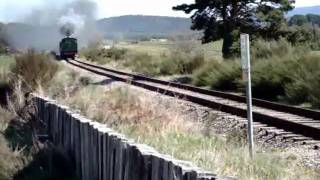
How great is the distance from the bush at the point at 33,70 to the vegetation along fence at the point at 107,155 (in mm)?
8214

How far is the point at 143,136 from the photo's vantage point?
10.0 metres

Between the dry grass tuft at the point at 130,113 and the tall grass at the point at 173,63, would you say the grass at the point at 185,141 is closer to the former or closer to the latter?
the dry grass tuft at the point at 130,113

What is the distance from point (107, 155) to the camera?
8883 millimetres

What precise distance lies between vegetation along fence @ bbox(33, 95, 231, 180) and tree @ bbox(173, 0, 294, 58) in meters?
27.4

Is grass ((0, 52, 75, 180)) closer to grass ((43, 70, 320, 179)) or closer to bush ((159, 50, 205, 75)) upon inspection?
grass ((43, 70, 320, 179))

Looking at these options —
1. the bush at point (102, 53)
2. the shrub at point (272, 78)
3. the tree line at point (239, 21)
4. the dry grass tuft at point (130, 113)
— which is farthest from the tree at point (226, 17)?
the bush at point (102, 53)

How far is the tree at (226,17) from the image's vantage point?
131ft

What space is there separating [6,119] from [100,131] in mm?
8149

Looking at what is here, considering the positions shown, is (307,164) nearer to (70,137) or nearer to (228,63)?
(70,137)

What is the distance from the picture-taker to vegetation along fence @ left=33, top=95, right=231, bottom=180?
22.4ft

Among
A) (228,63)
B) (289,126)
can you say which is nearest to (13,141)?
(289,126)

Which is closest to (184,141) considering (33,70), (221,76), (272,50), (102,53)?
(33,70)

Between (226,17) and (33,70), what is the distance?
20.4m

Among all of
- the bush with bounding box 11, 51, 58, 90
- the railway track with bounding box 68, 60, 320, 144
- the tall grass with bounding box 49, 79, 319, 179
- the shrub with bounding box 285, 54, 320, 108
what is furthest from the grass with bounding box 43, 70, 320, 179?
the shrub with bounding box 285, 54, 320, 108
